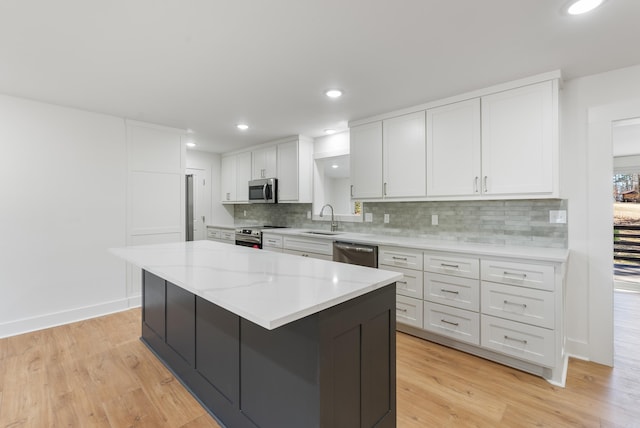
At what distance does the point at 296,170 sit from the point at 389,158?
5.19ft

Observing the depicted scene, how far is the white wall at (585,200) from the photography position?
236cm

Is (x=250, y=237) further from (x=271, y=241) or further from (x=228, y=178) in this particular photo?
(x=228, y=178)

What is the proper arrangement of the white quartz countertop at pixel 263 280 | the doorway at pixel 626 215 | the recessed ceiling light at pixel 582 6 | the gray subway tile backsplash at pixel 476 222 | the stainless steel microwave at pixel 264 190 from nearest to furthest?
the white quartz countertop at pixel 263 280
the recessed ceiling light at pixel 582 6
the gray subway tile backsplash at pixel 476 222
the doorway at pixel 626 215
the stainless steel microwave at pixel 264 190

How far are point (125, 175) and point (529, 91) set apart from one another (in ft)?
14.0

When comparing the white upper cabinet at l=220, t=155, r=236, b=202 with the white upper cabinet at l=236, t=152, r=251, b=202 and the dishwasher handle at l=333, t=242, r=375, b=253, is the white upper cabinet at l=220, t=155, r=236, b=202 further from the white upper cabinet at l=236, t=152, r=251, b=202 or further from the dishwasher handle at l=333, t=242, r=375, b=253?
the dishwasher handle at l=333, t=242, r=375, b=253

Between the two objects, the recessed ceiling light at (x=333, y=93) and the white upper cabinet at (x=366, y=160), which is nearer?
the recessed ceiling light at (x=333, y=93)

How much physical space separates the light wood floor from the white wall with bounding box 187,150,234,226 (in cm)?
333

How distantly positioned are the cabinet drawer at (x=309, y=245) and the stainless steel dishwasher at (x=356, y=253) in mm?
138

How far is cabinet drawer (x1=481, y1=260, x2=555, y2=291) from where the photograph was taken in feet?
7.02

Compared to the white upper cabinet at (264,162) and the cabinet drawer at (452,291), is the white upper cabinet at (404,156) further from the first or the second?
the white upper cabinet at (264,162)

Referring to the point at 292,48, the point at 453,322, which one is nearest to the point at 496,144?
the point at 453,322

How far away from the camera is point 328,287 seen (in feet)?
4.36

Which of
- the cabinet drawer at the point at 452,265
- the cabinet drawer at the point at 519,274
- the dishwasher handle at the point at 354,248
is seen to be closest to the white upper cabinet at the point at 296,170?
the dishwasher handle at the point at 354,248

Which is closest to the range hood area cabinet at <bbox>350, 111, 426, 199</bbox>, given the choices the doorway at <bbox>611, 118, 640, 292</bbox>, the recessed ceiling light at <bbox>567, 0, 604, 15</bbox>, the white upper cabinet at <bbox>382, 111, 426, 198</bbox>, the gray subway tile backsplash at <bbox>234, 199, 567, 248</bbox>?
the white upper cabinet at <bbox>382, 111, 426, 198</bbox>
